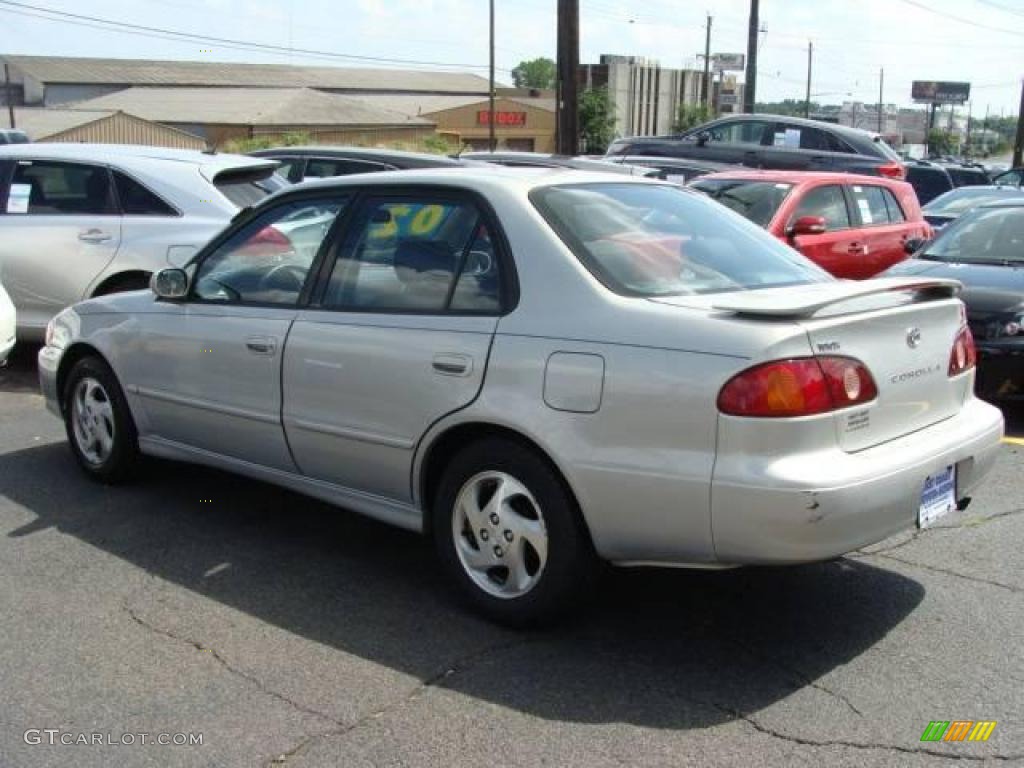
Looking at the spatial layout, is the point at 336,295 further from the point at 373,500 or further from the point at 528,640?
the point at 528,640

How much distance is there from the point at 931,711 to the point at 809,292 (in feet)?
4.75

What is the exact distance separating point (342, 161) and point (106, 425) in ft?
18.6

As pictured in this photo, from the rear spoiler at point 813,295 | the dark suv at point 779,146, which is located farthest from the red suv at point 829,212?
the rear spoiler at point 813,295

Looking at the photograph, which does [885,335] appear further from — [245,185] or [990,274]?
[245,185]

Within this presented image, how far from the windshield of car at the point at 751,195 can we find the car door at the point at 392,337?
5478 mm

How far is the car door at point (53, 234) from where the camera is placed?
8.57 m

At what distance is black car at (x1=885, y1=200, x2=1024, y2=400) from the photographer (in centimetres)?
704

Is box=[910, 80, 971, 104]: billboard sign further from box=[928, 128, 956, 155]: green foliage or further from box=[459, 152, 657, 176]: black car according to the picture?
box=[459, 152, 657, 176]: black car

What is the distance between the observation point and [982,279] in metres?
7.73

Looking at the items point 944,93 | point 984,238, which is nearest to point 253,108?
point 984,238

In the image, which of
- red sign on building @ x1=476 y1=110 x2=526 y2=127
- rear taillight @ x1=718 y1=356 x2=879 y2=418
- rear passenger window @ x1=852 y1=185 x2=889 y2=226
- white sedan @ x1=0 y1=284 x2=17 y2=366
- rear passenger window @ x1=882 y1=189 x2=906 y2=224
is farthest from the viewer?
red sign on building @ x1=476 y1=110 x2=526 y2=127

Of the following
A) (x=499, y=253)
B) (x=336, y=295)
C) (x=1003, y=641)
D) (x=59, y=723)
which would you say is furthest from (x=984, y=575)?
(x=59, y=723)

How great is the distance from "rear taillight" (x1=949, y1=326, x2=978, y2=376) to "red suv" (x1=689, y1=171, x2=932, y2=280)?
478cm
